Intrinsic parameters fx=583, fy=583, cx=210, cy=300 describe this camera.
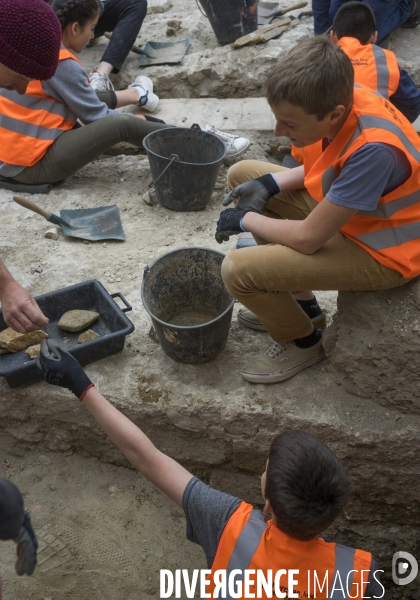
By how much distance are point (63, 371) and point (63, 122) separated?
2603 millimetres

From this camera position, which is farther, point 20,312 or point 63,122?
point 63,122

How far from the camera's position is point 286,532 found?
1536 millimetres

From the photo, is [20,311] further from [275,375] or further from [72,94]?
[72,94]

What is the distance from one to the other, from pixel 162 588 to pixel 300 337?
4.00 ft

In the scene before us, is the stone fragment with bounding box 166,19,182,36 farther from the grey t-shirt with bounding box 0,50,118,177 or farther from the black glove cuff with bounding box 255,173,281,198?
the black glove cuff with bounding box 255,173,281,198

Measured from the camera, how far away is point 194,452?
9.10ft

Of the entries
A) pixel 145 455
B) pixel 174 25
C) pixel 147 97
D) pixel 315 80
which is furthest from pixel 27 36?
pixel 174 25

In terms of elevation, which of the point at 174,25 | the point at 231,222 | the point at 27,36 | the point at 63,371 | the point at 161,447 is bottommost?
the point at 161,447

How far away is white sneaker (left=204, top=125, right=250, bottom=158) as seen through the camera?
4.21 metres

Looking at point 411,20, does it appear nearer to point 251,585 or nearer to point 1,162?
point 1,162

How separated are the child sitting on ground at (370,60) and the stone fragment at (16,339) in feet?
7.30

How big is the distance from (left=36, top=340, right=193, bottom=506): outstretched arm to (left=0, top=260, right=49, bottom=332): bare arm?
0.44 metres

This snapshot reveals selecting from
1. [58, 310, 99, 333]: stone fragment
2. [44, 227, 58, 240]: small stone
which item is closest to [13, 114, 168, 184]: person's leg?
[44, 227, 58, 240]: small stone

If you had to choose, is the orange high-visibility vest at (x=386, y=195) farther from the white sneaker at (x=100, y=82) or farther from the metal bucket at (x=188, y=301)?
the white sneaker at (x=100, y=82)
